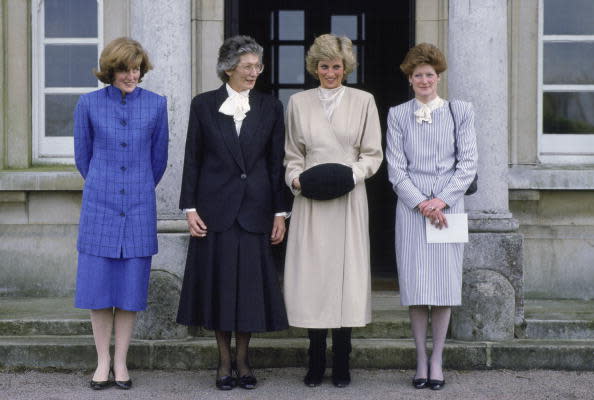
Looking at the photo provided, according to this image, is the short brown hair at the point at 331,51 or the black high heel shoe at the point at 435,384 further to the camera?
the black high heel shoe at the point at 435,384

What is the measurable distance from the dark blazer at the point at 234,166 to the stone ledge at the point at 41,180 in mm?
2539

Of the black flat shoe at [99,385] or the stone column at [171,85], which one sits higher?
the stone column at [171,85]

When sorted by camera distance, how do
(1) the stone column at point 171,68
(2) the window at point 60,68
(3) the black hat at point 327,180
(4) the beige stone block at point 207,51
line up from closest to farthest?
1. (3) the black hat at point 327,180
2. (1) the stone column at point 171,68
3. (4) the beige stone block at point 207,51
4. (2) the window at point 60,68

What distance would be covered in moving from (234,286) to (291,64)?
14.3 ft

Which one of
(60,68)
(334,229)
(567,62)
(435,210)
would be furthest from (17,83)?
(567,62)

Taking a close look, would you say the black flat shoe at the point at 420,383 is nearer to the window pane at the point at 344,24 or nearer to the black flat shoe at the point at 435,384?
the black flat shoe at the point at 435,384

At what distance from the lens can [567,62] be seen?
7652mm

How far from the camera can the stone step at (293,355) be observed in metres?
5.84

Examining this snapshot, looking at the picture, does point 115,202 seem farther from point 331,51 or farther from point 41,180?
point 41,180

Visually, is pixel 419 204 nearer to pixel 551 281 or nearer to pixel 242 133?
pixel 242 133

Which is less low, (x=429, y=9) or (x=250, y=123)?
(x=429, y=9)

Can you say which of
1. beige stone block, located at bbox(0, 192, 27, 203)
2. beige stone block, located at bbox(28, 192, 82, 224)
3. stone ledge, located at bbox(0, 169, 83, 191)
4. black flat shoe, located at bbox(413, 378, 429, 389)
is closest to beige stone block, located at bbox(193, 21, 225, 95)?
stone ledge, located at bbox(0, 169, 83, 191)

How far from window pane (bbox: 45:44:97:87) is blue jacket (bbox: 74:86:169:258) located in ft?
8.64

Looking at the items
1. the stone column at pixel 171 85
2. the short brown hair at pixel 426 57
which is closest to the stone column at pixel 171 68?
the stone column at pixel 171 85
